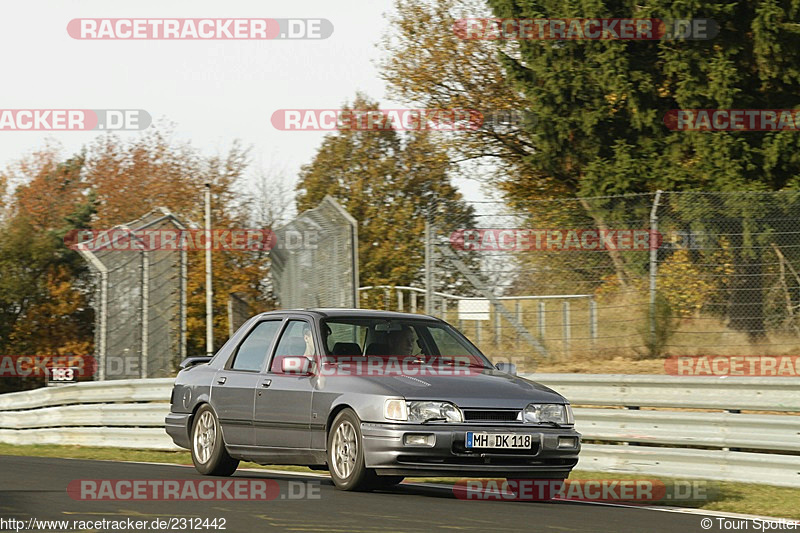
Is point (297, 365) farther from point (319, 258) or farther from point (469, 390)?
point (319, 258)

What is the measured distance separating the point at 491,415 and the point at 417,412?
552 millimetres

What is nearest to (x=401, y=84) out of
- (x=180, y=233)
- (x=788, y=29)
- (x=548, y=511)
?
(x=180, y=233)

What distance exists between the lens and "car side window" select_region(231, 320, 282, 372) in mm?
11477

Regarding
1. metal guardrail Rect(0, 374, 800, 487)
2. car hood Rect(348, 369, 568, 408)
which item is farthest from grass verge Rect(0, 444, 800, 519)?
car hood Rect(348, 369, 568, 408)

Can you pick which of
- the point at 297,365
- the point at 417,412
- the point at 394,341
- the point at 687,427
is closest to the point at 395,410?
the point at 417,412

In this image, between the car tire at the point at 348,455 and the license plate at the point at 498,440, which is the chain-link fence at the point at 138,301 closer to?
the car tire at the point at 348,455

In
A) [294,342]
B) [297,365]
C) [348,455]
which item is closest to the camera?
[348,455]

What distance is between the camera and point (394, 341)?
428 inches

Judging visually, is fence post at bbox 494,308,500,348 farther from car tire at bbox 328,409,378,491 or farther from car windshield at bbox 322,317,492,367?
car tire at bbox 328,409,378,491

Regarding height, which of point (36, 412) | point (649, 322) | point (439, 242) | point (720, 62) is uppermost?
point (720, 62)

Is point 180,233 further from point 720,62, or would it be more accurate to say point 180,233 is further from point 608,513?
point 608,513

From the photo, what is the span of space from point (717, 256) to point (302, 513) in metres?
9.40

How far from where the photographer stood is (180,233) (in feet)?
79.9

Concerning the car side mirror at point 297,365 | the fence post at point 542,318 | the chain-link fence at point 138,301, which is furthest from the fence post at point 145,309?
the car side mirror at point 297,365
